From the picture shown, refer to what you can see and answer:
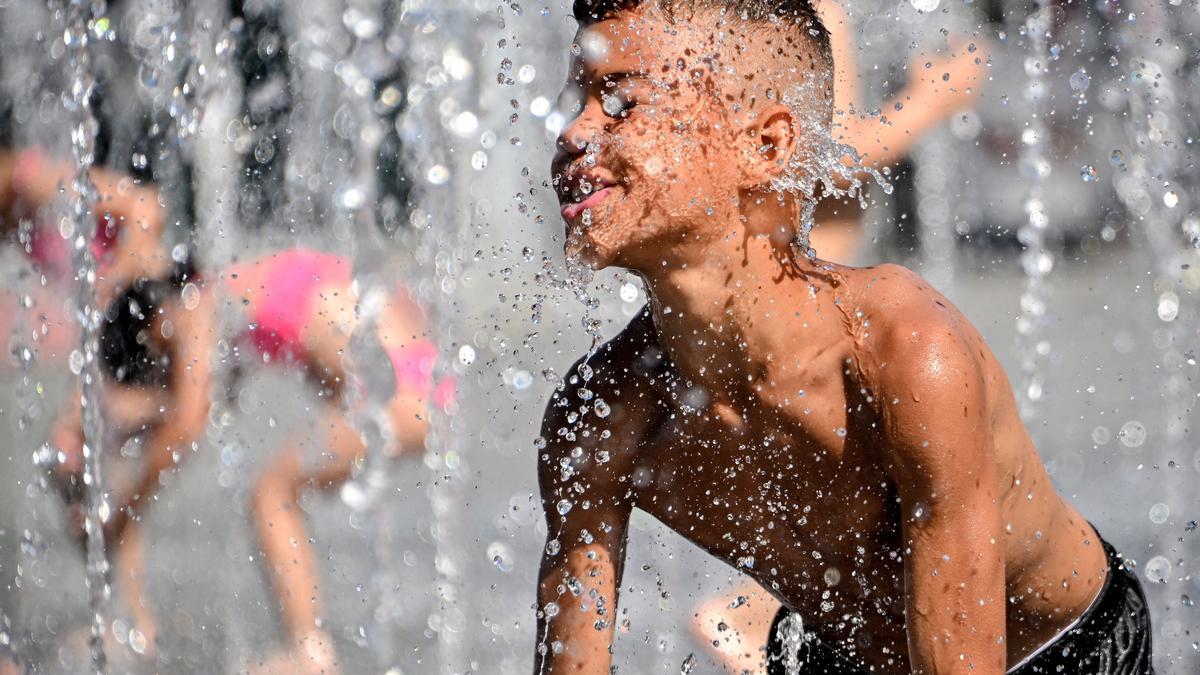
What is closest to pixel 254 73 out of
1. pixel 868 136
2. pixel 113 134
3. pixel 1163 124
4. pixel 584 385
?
pixel 113 134

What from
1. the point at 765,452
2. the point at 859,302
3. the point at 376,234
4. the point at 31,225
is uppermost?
the point at 859,302

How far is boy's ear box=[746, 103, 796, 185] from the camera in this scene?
6.33ft

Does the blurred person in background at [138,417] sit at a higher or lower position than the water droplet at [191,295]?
lower

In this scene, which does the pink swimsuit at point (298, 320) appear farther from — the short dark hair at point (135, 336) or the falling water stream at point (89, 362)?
the falling water stream at point (89, 362)

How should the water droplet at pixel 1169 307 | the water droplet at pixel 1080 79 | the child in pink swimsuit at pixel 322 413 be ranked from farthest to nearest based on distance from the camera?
the water droplet at pixel 1080 79
the water droplet at pixel 1169 307
the child in pink swimsuit at pixel 322 413

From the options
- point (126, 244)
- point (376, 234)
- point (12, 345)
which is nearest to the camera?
point (126, 244)

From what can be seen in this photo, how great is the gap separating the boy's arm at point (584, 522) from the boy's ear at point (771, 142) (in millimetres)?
427

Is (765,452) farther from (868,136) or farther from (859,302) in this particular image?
(868,136)

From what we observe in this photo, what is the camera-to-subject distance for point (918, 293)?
6.31ft

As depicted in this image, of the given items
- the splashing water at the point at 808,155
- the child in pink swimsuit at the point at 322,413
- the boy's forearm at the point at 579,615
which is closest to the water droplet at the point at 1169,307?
the child in pink swimsuit at the point at 322,413

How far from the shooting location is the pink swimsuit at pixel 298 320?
405 centimetres

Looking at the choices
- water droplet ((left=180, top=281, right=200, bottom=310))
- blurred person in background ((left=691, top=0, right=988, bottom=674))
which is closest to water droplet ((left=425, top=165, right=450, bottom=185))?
water droplet ((left=180, top=281, right=200, bottom=310))

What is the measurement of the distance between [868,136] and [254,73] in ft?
12.6

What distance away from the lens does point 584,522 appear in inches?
83.5
